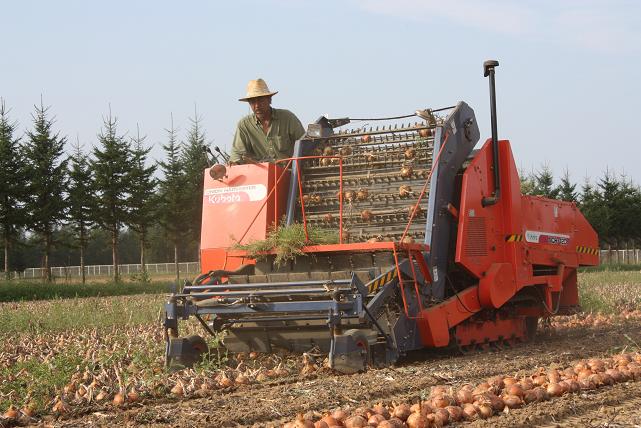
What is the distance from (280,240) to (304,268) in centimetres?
47

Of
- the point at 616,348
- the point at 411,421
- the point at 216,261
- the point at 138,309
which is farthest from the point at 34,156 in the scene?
the point at 411,421

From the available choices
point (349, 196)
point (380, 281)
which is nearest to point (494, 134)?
point (349, 196)

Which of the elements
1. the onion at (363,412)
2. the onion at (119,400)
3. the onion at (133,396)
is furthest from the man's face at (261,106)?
the onion at (363,412)

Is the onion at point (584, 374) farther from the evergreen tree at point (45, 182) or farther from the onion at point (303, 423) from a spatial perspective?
the evergreen tree at point (45, 182)

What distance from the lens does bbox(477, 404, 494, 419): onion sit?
223 inches

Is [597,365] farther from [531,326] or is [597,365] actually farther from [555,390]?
[531,326]

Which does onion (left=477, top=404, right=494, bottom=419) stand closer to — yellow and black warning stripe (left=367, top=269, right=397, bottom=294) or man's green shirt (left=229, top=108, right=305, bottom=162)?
yellow and black warning stripe (left=367, top=269, right=397, bottom=294)

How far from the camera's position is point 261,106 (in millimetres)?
10812

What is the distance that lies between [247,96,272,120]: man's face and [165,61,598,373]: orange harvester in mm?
661

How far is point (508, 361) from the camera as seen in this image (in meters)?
8.81

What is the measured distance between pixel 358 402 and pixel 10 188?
27.4m

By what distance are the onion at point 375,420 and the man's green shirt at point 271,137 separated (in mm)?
5951

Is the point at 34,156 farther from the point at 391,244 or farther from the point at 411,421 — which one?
the point at 411,421

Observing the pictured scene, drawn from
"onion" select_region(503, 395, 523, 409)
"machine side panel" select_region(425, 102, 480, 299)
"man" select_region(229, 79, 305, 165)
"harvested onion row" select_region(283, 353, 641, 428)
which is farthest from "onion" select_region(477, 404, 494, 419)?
"man" select_region(229, 79, 305, 165)
